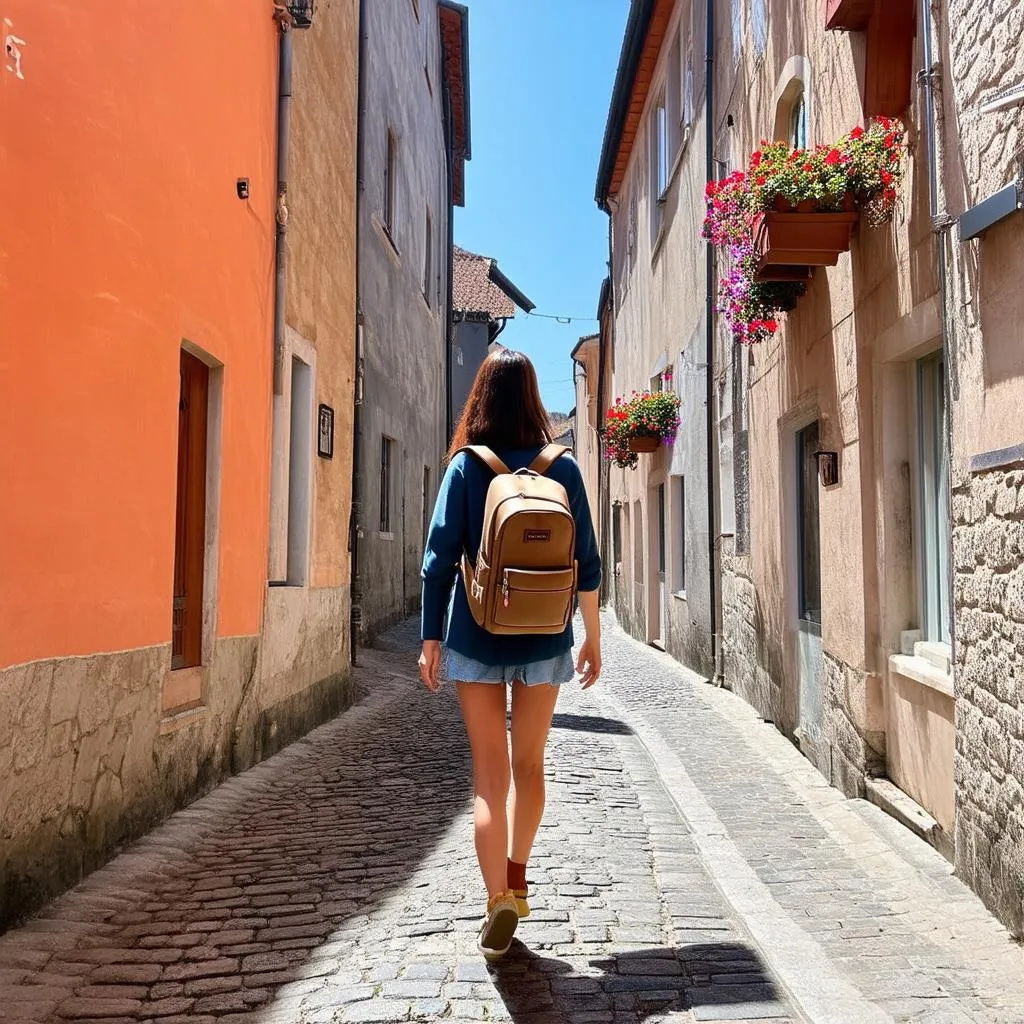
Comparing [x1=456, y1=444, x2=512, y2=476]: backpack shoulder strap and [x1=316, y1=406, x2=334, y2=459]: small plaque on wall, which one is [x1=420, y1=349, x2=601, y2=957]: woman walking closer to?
[x1=456, y1=444, x2=512, y2=476]: backpack shoulder strap

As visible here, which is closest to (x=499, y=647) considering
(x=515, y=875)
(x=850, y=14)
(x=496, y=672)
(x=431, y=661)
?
(x=496, y=672)

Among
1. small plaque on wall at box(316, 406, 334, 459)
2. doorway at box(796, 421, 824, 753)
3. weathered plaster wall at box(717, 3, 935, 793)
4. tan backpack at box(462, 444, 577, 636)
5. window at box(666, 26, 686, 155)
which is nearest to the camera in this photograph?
tan backpack at box(462, 444, 577, 636)

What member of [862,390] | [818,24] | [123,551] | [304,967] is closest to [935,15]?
[862,390]

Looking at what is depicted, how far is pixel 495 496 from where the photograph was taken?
3139mm

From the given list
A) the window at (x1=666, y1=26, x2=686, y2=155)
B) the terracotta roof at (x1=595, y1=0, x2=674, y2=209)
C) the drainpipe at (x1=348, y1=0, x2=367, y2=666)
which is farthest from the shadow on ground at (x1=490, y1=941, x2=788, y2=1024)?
the terracotta roof at (x1=595, y1=0, x2=674, y2=209)

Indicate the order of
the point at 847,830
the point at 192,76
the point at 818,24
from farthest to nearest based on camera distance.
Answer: the point at 818,24
the point at 192,76
the point at 847,830

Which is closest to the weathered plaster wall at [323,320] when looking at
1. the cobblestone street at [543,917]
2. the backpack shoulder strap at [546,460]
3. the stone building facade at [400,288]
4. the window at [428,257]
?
the stone building facade at [400,288]

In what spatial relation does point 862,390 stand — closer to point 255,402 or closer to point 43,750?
point 255,402

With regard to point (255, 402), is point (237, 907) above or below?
below

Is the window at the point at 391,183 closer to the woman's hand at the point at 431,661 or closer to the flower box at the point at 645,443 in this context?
the flower box at the point at 645,443

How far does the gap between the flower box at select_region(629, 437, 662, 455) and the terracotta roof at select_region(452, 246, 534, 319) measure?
19.1 meters

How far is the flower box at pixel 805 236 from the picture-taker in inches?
216

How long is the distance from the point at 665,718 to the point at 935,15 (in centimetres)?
534

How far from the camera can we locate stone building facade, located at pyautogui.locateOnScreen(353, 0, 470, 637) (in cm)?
1181
